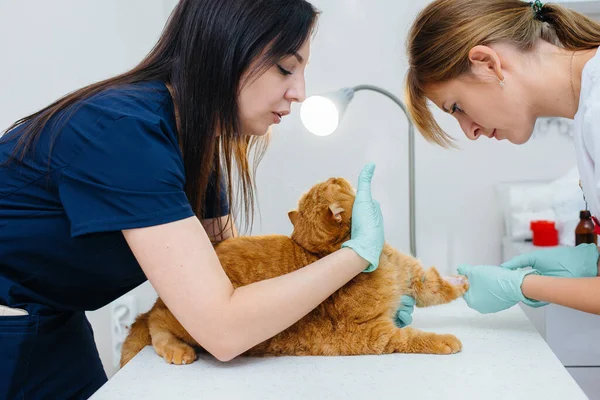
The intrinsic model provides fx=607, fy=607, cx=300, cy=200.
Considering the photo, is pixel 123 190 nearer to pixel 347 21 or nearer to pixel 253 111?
pixel 253 111

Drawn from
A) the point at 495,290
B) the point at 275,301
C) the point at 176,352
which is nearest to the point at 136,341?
the point at 176,352

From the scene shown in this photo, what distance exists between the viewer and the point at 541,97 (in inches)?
46.2

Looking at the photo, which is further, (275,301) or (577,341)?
(577,341)

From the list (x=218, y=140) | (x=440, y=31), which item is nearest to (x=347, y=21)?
(x=440, y=31)

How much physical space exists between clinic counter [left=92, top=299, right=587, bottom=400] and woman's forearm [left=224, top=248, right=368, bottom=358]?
7cm

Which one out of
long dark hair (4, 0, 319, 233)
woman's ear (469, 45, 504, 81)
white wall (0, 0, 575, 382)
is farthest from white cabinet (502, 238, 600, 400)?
long dark hair (4, 0, 319, 233)

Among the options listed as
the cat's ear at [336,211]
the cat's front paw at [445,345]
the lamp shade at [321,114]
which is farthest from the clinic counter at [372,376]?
the lamp shade at [321,114]

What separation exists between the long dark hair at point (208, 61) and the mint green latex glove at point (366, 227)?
0.28 metres

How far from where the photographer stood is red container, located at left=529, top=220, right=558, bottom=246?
1.98 metres

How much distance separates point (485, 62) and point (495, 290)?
44 cm

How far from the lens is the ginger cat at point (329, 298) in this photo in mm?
1109

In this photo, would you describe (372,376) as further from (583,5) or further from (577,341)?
(583,5)

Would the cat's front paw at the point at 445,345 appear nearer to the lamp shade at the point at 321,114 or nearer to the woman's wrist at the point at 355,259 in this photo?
the woman's wrist at the point at 355,259

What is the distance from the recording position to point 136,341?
1.23m
